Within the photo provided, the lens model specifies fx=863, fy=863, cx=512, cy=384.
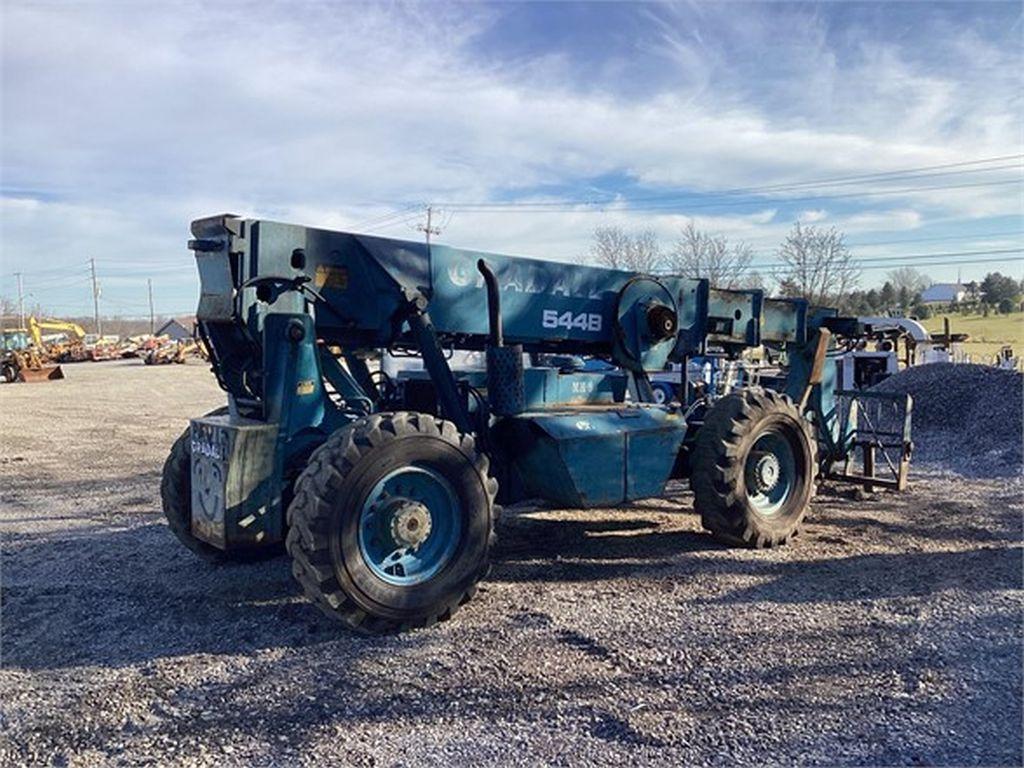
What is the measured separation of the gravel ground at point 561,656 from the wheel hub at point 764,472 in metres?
0.62

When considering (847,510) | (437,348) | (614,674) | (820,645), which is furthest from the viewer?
(847,510)

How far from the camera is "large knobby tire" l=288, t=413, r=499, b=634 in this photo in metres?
5.09

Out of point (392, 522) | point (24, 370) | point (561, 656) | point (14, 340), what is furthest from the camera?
point (14, 340)

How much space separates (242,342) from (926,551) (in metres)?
5.80

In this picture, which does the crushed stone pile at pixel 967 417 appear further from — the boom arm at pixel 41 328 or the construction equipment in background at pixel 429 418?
the boom arm at pixel 41 328

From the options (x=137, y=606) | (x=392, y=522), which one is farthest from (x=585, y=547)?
(x=137, y=606)

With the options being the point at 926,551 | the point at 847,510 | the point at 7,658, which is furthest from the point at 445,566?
the point at 847,510

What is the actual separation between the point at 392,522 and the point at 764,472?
12.3ft

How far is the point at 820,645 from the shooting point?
16.6 ft

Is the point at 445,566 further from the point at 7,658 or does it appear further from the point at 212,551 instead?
the point at 7,658

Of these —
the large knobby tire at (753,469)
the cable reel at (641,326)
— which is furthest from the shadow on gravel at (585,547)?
the cable reel at (641,326)

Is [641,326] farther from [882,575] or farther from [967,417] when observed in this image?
[967,417]

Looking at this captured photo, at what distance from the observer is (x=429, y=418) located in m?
5.61

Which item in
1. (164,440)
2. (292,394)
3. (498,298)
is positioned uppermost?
(498,298)
